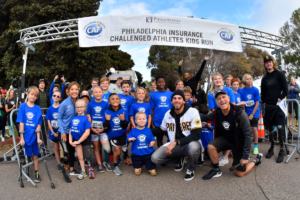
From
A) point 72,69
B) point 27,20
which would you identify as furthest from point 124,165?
point 27,20

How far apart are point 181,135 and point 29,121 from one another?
2882 millimetres

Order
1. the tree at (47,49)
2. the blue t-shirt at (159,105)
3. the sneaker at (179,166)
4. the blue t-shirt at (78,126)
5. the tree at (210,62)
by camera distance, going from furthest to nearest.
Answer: the tree at (210,62), the tree at (47,49), the blue t-shirt at (159,105), the sneaker at (179,166), the blue t-shirt at (78,126)

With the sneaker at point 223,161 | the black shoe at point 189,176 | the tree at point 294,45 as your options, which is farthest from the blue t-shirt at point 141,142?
the tree at point 294,45

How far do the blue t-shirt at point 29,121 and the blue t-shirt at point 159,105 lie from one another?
97.5 inches

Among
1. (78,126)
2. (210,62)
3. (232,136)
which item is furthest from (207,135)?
(210,62)

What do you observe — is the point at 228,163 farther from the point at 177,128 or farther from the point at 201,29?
the point at 201,29

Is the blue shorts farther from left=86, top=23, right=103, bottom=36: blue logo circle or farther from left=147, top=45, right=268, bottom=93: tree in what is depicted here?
left=147, top=45, right=268, bottom=93: tree

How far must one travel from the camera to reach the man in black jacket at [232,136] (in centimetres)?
362

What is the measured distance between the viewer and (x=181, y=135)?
399 cm

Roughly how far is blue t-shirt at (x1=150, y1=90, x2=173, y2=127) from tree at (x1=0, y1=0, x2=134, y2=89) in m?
10.6

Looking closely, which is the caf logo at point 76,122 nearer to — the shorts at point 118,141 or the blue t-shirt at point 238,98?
the shorts at point 118,141

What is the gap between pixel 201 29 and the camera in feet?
24.2

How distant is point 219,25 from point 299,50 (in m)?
34.0

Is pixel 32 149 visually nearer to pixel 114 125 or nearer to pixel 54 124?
pixel 54 124
